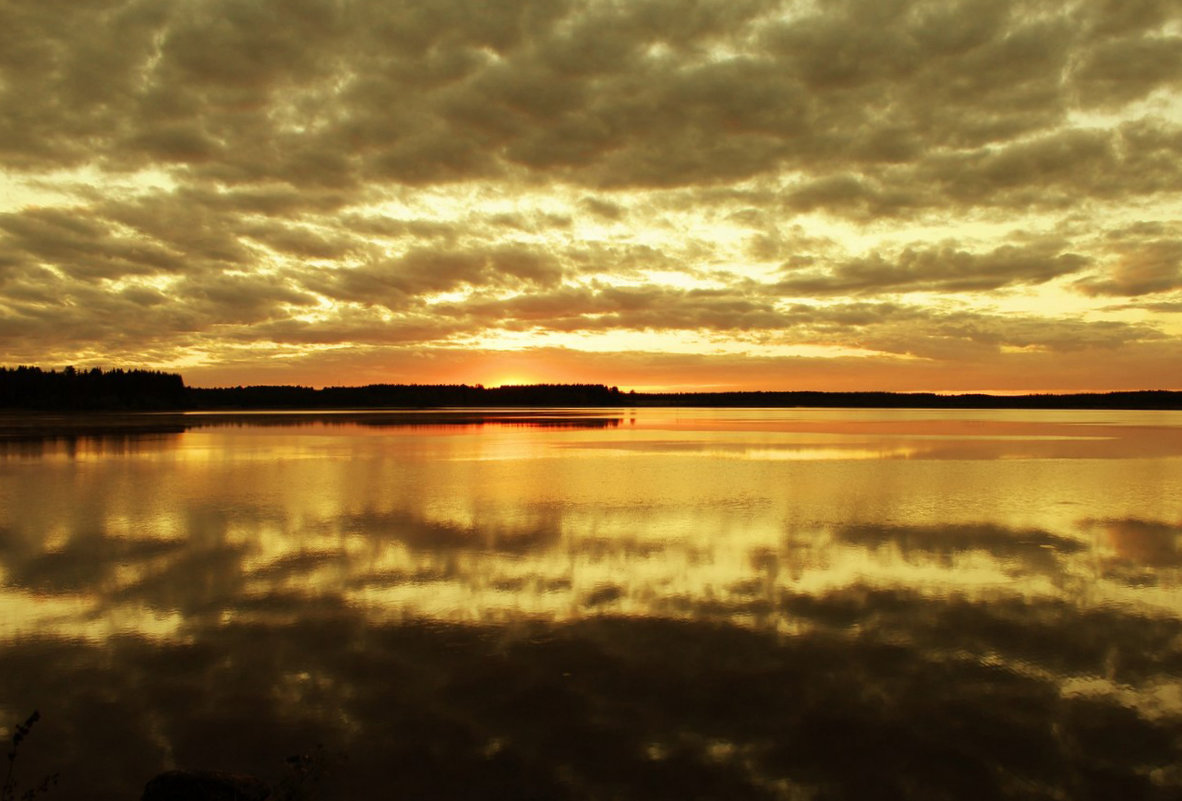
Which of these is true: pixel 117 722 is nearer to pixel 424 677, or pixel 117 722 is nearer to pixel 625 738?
pixel 424 677

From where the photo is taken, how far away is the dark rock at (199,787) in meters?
5.80

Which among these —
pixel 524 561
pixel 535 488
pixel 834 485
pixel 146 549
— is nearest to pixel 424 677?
pixel 524 561

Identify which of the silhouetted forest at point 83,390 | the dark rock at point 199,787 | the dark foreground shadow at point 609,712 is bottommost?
the dark foreground shadow at point 609,712

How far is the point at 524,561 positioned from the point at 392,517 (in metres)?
5.95

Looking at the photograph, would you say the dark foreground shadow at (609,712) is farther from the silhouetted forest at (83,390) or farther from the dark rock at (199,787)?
the silhouetted forest at (83,390)

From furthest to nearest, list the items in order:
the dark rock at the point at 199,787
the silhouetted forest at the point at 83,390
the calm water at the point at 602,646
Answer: the silhouetted forest at the point at 83,390 < the calm water at the point at 602,646 < the dark rock at the point at 199,787

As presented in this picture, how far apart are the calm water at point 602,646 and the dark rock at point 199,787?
0.44m

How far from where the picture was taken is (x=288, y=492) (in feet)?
75.7

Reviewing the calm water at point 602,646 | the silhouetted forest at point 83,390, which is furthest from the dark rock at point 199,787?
the silhouetted forest at point 83,390

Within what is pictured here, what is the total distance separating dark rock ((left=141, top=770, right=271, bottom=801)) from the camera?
5801 millimetres

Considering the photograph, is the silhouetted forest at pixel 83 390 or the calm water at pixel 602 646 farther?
the silhouetted forest at pixel 83 390

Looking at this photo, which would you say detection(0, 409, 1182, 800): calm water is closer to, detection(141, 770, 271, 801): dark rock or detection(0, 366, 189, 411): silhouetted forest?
detection(141, 770, 271, 801): dark rock

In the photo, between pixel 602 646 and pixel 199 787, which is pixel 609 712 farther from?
pixel 199 787

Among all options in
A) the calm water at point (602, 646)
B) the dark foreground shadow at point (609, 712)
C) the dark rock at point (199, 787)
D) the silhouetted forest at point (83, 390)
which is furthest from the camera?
the silhouetted forest at point (83, 390)
